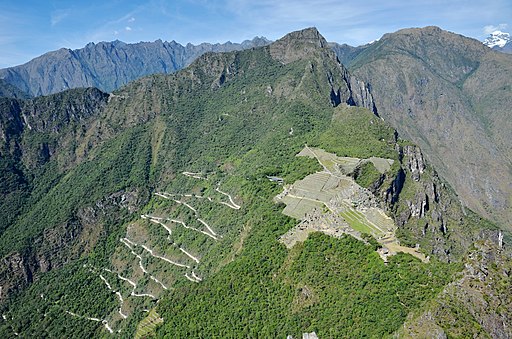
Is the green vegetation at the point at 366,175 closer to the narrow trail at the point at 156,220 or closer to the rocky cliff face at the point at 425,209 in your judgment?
the rocky cliff face at the point at 425,209

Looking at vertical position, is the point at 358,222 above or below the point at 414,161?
above

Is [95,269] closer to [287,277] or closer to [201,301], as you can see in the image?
[201,301]

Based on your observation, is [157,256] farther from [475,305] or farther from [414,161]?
[475,305]

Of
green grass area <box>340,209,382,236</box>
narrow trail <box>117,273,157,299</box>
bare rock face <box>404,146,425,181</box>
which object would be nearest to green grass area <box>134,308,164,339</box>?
narrow trail <box>117,273,157,299</box>

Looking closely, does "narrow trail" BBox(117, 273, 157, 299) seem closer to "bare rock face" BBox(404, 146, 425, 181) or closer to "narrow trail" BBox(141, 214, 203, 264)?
"narrow trail" BBox(141, 214, 203, 264)

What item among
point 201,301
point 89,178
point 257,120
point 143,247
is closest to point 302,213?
point 201,301

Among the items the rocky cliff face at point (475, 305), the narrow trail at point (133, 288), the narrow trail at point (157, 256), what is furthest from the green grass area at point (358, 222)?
the narrow trail at point (133, 288)

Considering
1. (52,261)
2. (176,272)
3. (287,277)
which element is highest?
(287,277)

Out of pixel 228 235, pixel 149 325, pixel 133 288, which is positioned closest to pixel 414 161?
pixel 228 235
